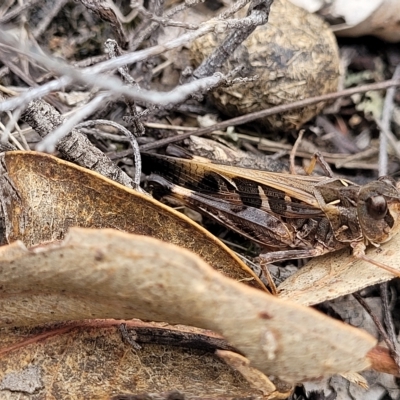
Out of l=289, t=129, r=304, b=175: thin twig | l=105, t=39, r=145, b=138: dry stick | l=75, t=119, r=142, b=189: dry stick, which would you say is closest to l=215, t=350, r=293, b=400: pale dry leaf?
l=75, t=119, r=142, b=189: dry stick

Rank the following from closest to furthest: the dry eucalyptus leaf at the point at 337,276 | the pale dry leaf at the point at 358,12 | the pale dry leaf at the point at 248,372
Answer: the pale dry leaf at the point at 248,372 → the dry eucalyptus leaf at the point at 337,276 → the pale dry leaf at the point at 358,12

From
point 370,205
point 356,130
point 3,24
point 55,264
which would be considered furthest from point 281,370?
point 3,24

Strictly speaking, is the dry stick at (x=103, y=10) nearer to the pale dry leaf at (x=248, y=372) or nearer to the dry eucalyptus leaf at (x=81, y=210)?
the dry eucalyptus leaf at (x=81, y=210)

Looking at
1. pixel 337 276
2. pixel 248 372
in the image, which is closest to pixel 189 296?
pixel 248 372

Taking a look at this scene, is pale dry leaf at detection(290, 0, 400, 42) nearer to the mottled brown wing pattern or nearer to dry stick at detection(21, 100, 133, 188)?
the mottled brown wing pattern

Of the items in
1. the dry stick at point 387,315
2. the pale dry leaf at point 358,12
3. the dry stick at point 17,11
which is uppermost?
the dry stick at point 17,11

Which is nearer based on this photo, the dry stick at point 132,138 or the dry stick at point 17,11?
the dry stick at point 132,138

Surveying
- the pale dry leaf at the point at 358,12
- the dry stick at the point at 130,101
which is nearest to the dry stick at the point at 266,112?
the dry stick at the point at 130,101
